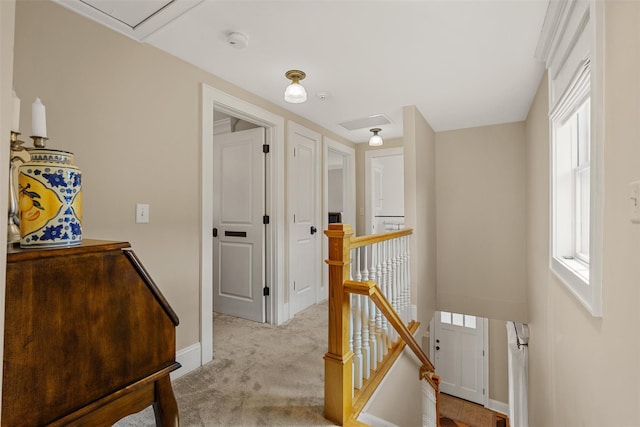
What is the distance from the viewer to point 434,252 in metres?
4.13

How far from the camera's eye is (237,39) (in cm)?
184

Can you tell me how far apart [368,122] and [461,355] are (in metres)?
4.45

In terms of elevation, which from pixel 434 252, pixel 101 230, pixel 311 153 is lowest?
pixel 434 252

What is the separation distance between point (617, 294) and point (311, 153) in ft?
9.81

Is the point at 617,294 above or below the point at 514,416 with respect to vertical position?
above

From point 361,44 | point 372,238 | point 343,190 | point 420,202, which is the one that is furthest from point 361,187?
point 361,44

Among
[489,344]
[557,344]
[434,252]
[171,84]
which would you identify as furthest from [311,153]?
[489,344]

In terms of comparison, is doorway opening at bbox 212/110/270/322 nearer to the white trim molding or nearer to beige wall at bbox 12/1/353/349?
beige wall at bbox 12/1/353/349

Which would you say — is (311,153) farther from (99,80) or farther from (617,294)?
(617,294)

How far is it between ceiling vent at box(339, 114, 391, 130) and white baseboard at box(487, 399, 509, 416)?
4894mm

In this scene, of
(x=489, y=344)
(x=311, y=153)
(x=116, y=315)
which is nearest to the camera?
(x=116, y=315)

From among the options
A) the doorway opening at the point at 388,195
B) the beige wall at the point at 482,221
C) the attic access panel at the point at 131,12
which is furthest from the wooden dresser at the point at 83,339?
the doorway opening at the point at 388,195

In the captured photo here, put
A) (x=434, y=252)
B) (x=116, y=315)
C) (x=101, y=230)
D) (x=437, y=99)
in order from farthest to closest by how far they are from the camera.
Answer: (x=434, y=252), (x=437, y=99), (x=101, y=230), (x=116, y=315)

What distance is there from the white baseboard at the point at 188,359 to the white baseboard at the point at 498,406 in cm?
511
